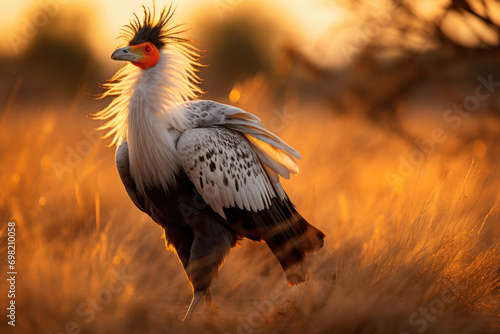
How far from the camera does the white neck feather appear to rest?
159 inches

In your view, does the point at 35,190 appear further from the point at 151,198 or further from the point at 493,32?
the point at 493,32

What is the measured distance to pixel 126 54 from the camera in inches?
159

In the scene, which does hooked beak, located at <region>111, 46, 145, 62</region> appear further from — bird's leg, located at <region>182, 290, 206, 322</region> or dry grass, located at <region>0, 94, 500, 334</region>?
bird's leg, located at <region>182, 290, 206, 322</region>

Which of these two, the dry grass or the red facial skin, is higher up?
the red facial skin

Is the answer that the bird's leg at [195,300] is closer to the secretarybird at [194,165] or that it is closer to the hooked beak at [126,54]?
the secretarybird at [194,165]

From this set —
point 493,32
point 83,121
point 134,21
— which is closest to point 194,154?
point 134,21

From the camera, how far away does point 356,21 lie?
7156mm

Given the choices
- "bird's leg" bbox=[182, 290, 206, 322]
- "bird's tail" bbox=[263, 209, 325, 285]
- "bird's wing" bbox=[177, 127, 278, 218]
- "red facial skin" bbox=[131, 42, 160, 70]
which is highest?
"red facial skin" bbox=[131, 42, 160, 70]

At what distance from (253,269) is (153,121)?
1977 millimetres

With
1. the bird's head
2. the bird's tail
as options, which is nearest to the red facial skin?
the bird's head

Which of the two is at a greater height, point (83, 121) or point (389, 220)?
point (389, 220)

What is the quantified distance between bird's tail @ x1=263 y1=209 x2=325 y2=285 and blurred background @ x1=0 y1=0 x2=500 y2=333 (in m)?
0.17

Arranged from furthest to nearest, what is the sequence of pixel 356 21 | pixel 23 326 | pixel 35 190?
pixel 356 21, pixel 35 190, pixel 23 326

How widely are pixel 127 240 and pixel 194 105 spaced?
159 cm
